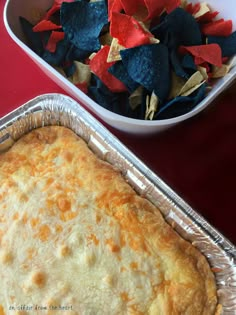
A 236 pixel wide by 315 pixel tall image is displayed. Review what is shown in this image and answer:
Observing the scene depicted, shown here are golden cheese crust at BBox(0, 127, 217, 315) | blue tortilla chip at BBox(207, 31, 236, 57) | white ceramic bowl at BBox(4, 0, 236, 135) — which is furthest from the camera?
blue tortilla chip at BBox(207, 31, 236, 57)

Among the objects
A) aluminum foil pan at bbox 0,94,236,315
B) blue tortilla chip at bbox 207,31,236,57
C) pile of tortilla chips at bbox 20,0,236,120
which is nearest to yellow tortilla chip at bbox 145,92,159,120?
pile of tortilla chips at bbox 20,0,236,120

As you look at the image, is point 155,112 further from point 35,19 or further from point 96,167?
point 35,19

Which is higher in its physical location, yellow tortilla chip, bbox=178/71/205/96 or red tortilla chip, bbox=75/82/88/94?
red tortilla chip, bbox=75/82/88/94

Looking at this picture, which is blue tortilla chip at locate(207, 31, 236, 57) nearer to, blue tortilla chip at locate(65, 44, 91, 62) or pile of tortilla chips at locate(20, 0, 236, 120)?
pile of tortilla chips at locate(20, 0, 236, 120)

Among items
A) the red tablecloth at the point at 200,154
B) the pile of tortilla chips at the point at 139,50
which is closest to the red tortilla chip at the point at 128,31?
the pile of tortilla chips at the point at 139,50

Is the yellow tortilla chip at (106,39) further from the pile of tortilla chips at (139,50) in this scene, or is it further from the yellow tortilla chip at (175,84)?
the yellow tortilla chip at (175,84)

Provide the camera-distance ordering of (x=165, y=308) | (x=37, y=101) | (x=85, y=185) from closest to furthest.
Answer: (x=165, y=308) < (x=85, y=185) < (x=37, y=101)

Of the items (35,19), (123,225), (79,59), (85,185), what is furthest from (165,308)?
(35,19)
